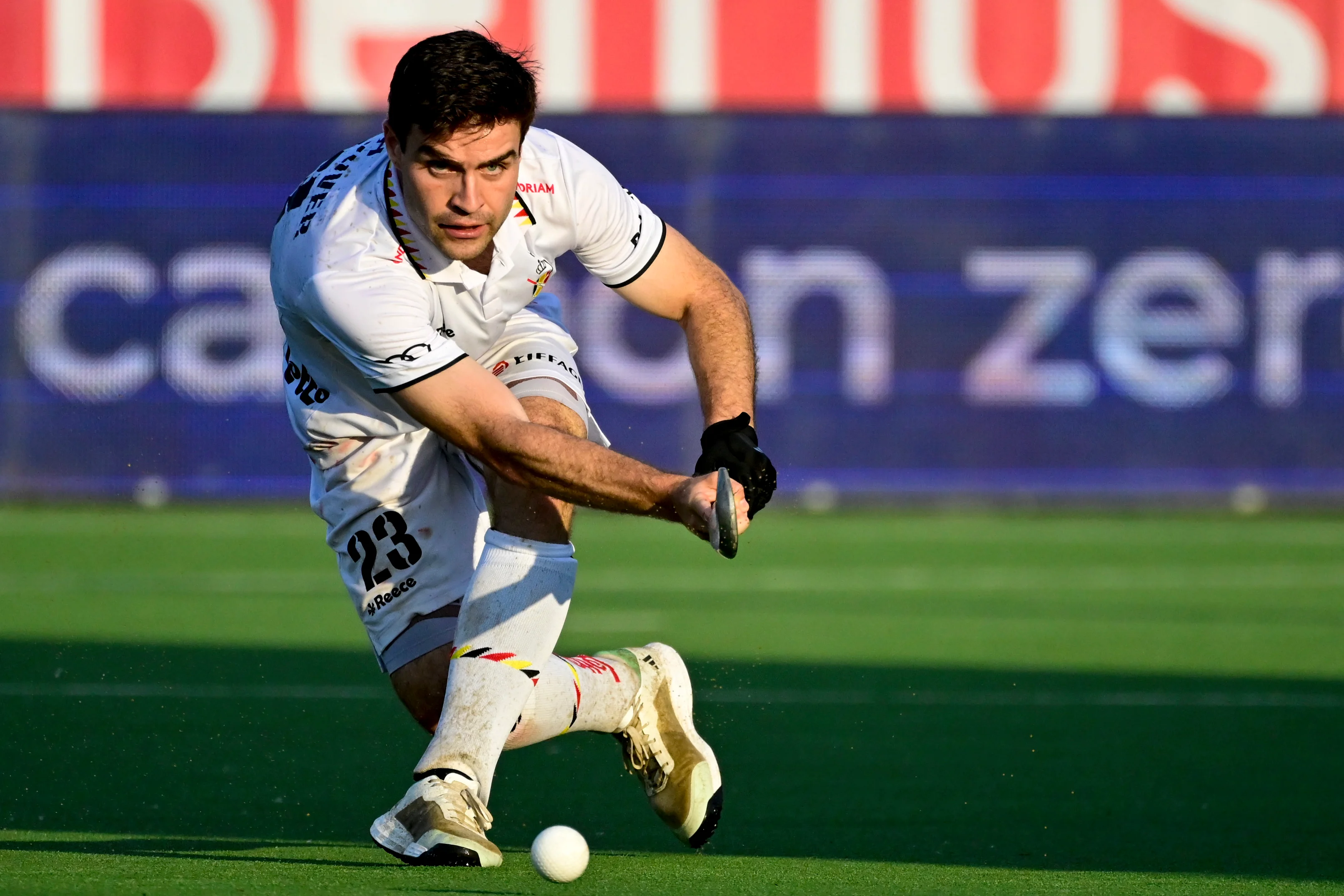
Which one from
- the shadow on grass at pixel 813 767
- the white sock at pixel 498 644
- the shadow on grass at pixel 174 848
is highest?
the white sock at pixel 498 644

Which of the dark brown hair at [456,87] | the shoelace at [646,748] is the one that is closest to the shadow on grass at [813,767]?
the shoelace at [646,748]

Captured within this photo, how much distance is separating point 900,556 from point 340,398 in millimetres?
6783

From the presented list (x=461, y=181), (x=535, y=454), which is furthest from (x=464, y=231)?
(x=535, y=454)

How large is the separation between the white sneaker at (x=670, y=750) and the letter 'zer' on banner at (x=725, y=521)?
1043 mm

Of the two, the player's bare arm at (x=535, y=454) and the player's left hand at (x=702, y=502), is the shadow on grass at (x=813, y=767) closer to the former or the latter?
the player's bare arm at (x=535, y=454)

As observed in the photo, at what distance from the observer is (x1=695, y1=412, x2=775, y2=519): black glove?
11.9 feet

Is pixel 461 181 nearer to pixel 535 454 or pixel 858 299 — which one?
pixel 535 454

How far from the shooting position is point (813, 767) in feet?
17.7

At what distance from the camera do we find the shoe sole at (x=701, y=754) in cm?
430

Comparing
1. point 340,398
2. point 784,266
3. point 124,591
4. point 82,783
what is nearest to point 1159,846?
point 340,398

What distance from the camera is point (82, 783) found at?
5.03 metres

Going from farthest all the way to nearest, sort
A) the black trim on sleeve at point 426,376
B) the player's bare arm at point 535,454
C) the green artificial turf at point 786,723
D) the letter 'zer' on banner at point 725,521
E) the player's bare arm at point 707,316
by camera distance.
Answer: the player's bare arm at point 707,316 < the green artificial turf at point 786,723 < the black trim on sleeve at point 426,376 < the player's bare arm at point 535,454 < the letter 'zer' on banner at point 725,521

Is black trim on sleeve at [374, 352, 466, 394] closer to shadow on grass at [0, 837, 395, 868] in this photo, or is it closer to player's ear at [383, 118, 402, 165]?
player's ear at [383, 118, 402, 165]

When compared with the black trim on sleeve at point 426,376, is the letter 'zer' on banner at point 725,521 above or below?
below
